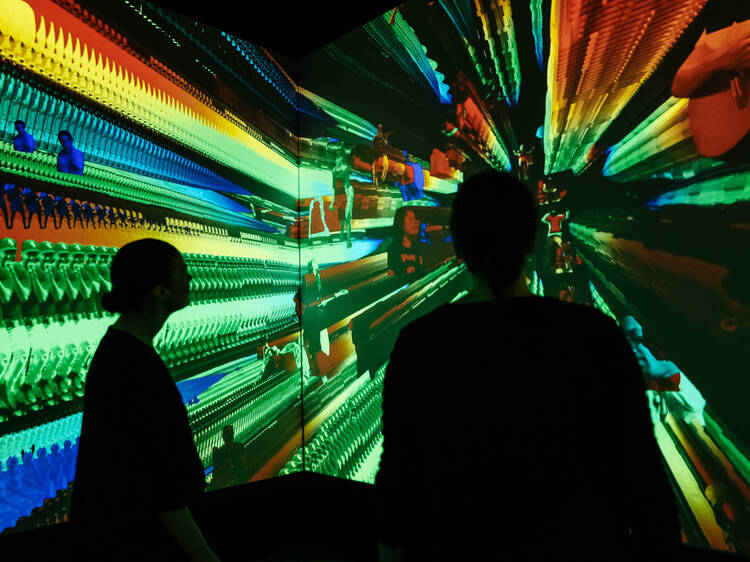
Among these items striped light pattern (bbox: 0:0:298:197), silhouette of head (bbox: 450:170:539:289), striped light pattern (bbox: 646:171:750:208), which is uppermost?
striped light pattern (bbox: 0:0:298:197)

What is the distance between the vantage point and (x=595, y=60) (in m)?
2.23

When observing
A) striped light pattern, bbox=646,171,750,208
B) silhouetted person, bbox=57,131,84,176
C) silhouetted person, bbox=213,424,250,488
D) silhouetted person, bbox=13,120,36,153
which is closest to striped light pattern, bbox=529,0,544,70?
striped light pattern, bbox=646,171,750,208

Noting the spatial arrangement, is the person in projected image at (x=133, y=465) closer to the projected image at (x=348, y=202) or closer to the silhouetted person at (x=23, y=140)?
the projected image at (x=348, y=202)

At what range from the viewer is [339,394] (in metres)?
3.31

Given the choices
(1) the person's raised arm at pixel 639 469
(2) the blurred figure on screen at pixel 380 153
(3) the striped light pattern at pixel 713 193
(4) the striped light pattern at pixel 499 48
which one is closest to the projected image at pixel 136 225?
(2) the blurred figure on screen at pixel 380 153

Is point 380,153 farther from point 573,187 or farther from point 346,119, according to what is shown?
point 573,187

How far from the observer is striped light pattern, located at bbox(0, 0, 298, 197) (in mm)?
2020

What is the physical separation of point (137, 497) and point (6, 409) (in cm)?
111

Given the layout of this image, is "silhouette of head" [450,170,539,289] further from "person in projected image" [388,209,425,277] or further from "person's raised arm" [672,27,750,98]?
"person in projected image" [388,209,425,277]

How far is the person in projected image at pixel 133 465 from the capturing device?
1163mm

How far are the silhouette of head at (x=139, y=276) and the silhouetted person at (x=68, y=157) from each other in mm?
1073

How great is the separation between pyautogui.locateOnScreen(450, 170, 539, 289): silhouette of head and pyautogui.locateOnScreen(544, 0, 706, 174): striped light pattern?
1.53 m

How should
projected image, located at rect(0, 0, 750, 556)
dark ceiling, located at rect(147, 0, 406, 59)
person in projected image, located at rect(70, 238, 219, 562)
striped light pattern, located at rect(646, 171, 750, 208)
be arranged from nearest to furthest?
person in projected image, located at rect(70, 238, 219, 562), striped light pattern, located at rect(646, 171, 750, 208), projected image, located at rect(0, 0, 750, 556), dark ceiling, located at rect(147, 0, 406, 59)

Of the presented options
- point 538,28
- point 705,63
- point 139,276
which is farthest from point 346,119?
point 139,276
